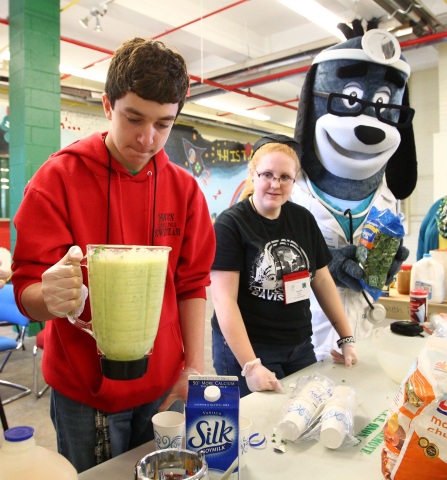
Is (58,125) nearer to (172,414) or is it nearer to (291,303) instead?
(291,303)

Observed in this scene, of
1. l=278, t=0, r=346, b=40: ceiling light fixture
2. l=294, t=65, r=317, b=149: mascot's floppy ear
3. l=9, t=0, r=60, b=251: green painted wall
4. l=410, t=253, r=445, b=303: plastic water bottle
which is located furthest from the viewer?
l=9, t=0, r=60, b=251: green painted wall

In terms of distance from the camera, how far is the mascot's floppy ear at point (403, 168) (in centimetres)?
249

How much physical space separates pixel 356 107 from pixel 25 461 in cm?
208

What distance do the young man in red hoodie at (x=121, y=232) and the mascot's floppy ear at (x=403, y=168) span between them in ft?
5.43

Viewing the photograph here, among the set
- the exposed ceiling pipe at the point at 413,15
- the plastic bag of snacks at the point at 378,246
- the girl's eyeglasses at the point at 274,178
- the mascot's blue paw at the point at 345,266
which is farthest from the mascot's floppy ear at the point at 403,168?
the exposed ceiling pipe at the point at 413,15

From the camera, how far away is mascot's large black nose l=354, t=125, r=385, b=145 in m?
2.17

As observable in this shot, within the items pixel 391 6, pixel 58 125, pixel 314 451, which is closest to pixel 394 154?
pixel 314 451

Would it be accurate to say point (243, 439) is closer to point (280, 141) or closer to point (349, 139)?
point (280, 141)

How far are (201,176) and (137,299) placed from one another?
28.2 ft

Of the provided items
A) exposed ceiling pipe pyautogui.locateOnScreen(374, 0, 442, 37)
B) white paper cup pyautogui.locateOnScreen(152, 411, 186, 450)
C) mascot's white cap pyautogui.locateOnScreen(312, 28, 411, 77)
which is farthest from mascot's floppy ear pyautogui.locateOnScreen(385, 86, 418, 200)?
exposed ceiling pipe pyautogui.locateOnScreen(374, 0, 442, 37)

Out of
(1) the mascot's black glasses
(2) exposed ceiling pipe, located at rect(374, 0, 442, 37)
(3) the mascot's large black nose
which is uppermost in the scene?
(2) exposed ceiling pipe, located at rect(374, 0, 442, 37)

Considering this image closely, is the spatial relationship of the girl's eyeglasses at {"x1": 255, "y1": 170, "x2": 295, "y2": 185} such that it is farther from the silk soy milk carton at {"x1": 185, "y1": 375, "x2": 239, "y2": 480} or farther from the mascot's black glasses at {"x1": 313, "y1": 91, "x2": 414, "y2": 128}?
the silk soy milk carton at {"x1": 185, "y1": 375, "x2": 239, "y2": 480}

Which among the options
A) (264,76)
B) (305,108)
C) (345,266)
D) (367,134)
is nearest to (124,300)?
(345,266)

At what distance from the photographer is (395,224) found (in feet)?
6.30
